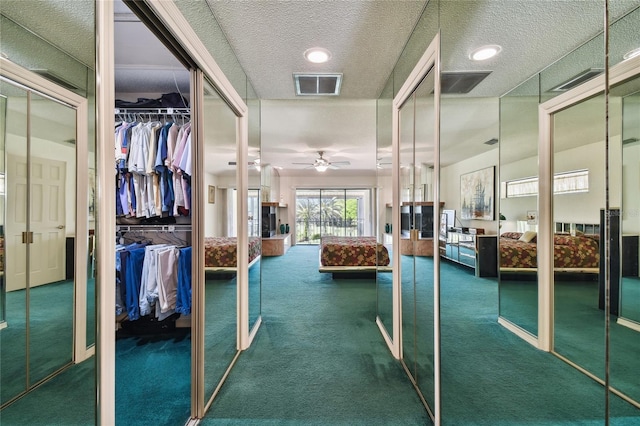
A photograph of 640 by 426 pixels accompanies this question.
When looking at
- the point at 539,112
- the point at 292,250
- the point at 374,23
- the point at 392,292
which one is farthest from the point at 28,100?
the point at 292,250

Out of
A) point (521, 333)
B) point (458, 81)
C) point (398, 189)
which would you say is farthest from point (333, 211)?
point (521, 333)

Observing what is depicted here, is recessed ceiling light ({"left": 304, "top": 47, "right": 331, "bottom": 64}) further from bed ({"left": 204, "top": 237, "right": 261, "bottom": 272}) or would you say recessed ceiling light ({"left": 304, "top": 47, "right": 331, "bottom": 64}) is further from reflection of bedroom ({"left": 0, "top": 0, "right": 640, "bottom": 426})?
bed ({"left": 204, "top": 237, "right": 261, "bottom": 272})

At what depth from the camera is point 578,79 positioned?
0.56m

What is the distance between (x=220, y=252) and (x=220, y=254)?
1cm

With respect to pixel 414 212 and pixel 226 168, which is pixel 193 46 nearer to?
pixel 226 168

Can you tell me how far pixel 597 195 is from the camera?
56cm

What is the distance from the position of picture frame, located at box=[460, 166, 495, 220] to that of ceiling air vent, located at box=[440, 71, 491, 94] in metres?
0.37

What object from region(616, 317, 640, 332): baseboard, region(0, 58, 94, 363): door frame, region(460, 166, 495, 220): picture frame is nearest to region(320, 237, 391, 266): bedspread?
region(460, 166, 495, 220): picture frame

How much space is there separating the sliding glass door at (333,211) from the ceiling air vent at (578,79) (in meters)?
8.41

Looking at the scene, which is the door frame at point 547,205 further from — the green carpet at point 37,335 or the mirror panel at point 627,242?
the green carpet at point 37,335

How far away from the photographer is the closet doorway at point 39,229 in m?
0.54

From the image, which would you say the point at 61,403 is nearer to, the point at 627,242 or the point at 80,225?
the point at 80,225

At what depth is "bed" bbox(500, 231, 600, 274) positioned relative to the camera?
55 cm

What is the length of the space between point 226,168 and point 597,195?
200 centimetres
